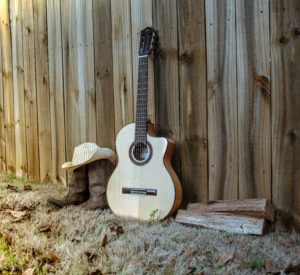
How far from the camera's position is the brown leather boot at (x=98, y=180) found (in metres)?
2.03

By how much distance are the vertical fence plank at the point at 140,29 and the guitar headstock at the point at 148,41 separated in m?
0.07

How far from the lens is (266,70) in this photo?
1.67 m

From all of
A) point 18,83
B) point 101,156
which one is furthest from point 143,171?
point 18,83

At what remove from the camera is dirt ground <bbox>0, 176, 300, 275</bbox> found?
1.26 meters

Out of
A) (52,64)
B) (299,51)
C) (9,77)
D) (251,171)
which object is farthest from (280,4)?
(9,77)

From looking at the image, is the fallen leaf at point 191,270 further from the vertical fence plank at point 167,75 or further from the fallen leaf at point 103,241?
the vertical fence plank at point 167,75

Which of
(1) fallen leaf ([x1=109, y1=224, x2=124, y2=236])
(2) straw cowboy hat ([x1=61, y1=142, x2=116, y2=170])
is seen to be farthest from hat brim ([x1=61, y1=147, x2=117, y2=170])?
(1) fallen leaf ([x1=109, y1=224, x2=124, y2=236])

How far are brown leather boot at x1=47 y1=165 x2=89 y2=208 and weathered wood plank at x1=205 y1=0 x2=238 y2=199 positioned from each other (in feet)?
2.39

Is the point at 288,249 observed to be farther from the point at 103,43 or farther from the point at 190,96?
the point at 103,43

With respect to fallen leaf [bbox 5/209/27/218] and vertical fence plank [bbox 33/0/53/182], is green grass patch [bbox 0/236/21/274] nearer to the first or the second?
fallen leaf [bbox 5/209/27/218]

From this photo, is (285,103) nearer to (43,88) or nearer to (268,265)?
(268,265)

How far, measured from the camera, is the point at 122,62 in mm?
2160

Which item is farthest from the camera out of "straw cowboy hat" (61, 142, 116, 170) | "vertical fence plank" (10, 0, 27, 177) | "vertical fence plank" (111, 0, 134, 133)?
"vertical fence plank" (10, 0, 27, 177)

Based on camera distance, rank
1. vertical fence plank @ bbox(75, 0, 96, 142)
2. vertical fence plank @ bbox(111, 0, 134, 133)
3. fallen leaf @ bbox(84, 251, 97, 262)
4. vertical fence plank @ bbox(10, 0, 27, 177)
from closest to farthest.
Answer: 1. fallen leaf @ bbox(84, 251, 97, 262)
2. vertical fence plank @ bbox(111, 0, 134, 133)
3. vertical fence plank @ bbox(75, 0, 96, 142)
4. vertical fence plank @ bbox(10, 0, 27, 177)
